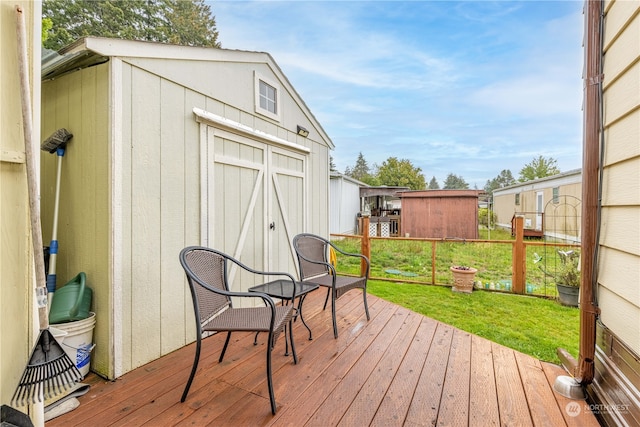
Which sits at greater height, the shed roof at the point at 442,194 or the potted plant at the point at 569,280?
the shed roof at the point at 442,194

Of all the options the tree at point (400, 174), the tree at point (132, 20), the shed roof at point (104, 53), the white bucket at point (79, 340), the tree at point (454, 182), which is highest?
the tree at point (132, 20)

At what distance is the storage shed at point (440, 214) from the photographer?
37.0ft

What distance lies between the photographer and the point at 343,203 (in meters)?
12.4

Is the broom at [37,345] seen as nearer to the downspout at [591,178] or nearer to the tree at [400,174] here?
the downspout at [591,178]

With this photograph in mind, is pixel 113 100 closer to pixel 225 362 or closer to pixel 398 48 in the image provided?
pixel 225 362

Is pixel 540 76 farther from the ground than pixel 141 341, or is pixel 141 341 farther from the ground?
pixel 540 76

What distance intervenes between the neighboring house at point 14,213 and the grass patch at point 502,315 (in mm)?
3370

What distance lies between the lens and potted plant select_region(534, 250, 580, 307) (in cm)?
380

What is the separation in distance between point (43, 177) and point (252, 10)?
285 inches

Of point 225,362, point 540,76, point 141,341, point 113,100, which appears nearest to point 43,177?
point 113,100

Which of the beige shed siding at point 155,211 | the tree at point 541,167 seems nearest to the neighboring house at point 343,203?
the beige shed siding at point 155,211

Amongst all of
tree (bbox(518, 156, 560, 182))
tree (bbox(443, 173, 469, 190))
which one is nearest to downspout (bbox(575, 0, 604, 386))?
tree (bbox(518, 156, 560, 182))

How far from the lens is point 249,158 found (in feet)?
10.1

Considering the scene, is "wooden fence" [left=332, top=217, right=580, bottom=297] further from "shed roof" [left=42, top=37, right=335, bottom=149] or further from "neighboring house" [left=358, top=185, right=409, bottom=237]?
"neighboring house" [left=358, top=185, right=409, bottom=237]
